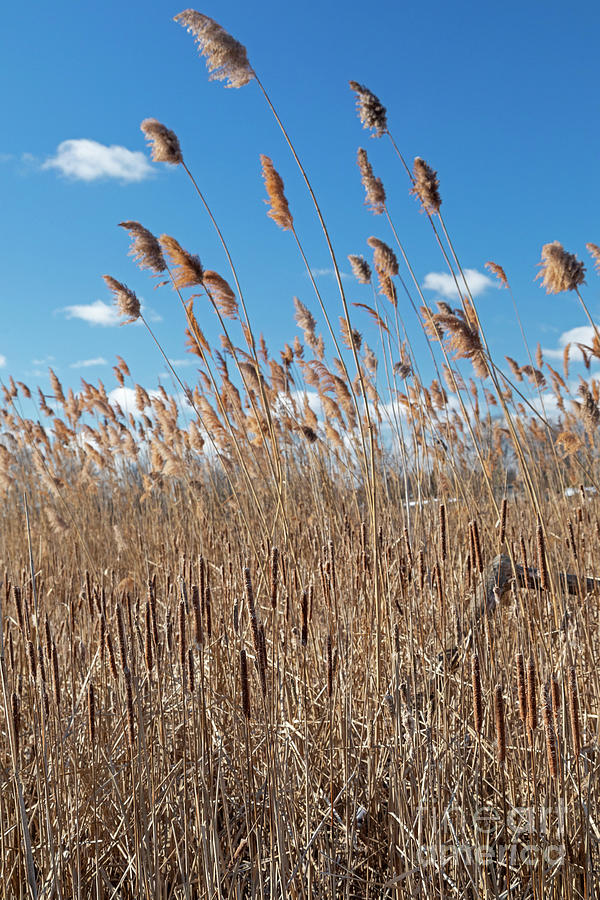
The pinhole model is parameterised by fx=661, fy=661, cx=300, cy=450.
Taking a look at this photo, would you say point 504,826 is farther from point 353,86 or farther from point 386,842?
point 353,86

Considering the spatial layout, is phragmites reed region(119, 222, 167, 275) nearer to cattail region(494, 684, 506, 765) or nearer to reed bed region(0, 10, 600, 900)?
reed bed region(0, 10, 600, 900)

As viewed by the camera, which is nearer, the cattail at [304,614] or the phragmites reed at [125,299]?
the cattail at [304,614]

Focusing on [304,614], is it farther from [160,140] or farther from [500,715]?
[160,140]

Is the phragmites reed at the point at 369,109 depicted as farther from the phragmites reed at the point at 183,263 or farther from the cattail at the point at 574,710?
the cattail at the point at 574,710

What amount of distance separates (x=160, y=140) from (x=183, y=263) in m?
0.41

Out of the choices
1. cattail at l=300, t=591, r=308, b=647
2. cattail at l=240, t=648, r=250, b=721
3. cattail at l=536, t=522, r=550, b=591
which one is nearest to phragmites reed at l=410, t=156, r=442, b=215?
cattail at l=536, t=522, r=550, b=591

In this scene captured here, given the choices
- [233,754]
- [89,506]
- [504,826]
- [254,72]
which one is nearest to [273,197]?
[254,72]

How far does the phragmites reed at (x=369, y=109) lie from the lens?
7.75ft

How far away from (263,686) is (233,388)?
2.89 meters

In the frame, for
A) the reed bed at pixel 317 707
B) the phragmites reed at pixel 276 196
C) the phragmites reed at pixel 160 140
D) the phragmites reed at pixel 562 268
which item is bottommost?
the reed bed at pixel 317 707

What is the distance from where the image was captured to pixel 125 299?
8.49ft

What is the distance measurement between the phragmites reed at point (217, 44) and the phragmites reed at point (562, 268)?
1.10m

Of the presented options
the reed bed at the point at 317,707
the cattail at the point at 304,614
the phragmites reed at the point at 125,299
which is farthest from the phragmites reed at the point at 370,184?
the cattail at the point at 304,614

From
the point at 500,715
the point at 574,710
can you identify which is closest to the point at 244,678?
the point at 500,715
